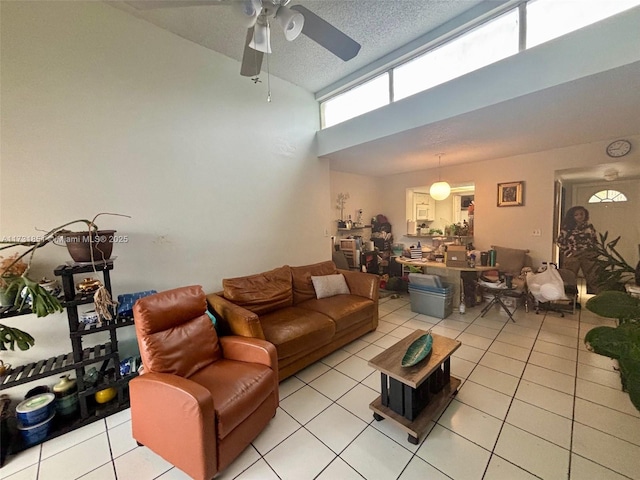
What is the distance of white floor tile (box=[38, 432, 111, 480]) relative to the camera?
5.07 ft

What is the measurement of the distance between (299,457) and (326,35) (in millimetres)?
2886

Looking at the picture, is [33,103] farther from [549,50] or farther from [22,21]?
[549,50]

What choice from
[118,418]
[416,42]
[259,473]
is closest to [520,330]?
[259,473]

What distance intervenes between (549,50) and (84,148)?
396cm

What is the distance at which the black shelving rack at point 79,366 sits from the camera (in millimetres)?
1768

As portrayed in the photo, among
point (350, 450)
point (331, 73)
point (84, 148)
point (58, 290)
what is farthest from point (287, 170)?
point (350, 450)

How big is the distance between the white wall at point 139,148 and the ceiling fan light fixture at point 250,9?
1.49m

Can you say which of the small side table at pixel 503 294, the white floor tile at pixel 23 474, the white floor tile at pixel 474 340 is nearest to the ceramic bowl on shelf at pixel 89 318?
the white floor tile at pixel 23 474

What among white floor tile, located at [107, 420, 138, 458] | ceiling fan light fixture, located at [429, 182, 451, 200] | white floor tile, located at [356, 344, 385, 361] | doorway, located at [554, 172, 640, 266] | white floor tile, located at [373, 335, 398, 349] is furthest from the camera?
doorway, located at [554, 172, 640, 266]

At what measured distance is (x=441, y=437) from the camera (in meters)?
1.70

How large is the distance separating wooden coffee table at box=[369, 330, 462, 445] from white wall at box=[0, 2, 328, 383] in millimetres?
2087

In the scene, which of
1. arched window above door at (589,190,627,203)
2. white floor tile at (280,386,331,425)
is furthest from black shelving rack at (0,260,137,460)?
arched window above door at (589,190,627,203)

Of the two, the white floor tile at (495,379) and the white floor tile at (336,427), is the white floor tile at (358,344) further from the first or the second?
the white floor tile at (495,379)

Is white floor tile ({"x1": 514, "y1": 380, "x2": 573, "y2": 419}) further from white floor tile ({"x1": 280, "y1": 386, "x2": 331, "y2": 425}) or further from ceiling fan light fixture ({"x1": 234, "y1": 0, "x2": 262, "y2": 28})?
ceiling fan light fixture ({"x1": 234, "y1": 0, "x2": 262, "y2": 28})
